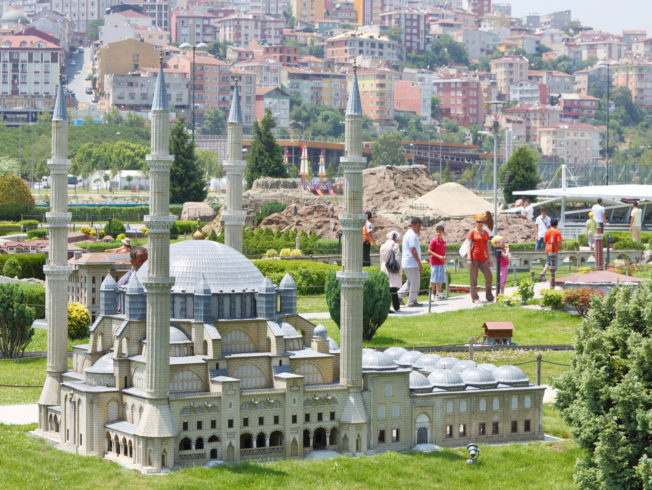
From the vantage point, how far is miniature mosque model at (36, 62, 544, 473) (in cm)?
1942

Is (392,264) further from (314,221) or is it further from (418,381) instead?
(314,221)

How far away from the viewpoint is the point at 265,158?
68.8 m

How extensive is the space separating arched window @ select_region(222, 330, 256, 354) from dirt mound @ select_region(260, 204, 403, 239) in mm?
25713

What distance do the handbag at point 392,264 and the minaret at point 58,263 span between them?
→ 32.8 feet

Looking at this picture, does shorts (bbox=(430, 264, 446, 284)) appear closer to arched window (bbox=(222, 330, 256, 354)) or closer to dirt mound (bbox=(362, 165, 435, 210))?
arched window (bbox=(222, 330, 256, 354))

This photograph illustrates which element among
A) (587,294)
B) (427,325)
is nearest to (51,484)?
(427,325)

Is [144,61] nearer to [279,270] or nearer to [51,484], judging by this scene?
[279,270]

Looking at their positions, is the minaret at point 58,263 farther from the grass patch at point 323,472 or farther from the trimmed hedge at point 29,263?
the trimmed hedge at point 29,263

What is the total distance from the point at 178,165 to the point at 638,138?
129367 millimetres

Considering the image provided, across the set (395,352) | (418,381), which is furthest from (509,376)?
(395,352)

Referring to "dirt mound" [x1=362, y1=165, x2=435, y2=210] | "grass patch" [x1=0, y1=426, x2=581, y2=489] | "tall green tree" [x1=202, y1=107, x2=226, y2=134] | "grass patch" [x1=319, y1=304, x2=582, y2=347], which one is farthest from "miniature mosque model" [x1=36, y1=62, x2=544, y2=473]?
"tall green tree" [x1=202, y1=107, x2=226, y2=134]

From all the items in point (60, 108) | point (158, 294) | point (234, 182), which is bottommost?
point (158, 294)

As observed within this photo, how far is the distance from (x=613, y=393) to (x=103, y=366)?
8255mm

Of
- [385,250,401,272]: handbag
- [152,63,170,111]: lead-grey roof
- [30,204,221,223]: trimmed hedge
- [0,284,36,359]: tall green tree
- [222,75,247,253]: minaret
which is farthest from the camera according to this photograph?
[30,204,221,223]: trimmed hedge
